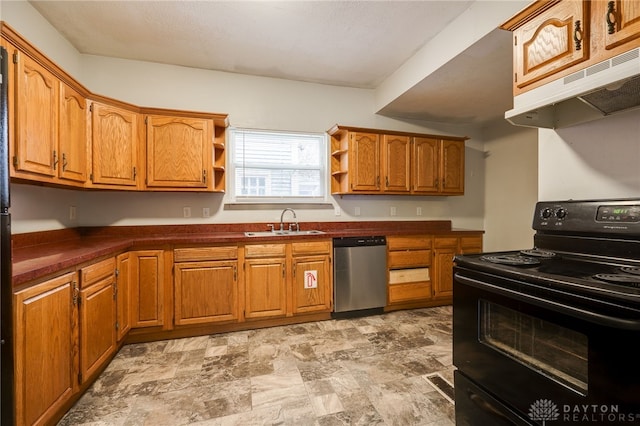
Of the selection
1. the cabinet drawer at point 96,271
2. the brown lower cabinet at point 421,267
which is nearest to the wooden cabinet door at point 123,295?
the cabinet drawer at point 96,271

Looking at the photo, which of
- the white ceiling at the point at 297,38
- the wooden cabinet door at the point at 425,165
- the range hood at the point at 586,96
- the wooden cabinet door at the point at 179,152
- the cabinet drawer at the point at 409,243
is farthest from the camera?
the wooden cabinet door at the point at 425,165

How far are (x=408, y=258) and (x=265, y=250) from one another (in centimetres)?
165

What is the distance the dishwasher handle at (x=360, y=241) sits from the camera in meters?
3.04

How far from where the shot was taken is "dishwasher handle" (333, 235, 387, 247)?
9.98 ft

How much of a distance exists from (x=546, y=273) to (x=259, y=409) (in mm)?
1640

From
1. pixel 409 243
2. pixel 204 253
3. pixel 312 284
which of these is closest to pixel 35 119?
pixel 204 253

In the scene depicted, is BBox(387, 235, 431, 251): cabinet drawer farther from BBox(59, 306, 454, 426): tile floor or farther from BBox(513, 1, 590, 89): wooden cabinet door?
BBox(513, 1, 590, 89): wooden cabinet door

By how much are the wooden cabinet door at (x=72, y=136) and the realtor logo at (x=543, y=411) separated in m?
2.96

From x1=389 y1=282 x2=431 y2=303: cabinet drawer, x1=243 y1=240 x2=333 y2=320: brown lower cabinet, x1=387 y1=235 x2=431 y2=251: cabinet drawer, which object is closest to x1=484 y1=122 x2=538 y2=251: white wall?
x1=387 y1=235 x2=431 y2=251: cabinet drawer

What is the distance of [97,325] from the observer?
1.95 m

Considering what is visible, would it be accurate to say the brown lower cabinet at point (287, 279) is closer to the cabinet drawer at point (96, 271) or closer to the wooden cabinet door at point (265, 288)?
the wooden cabinet door at point (265, 288)

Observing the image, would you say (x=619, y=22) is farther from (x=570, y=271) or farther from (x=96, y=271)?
(x=96, y=271)

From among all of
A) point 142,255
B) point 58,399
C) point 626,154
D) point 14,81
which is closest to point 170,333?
point 142,255

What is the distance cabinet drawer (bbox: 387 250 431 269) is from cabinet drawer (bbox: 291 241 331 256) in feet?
2.49
